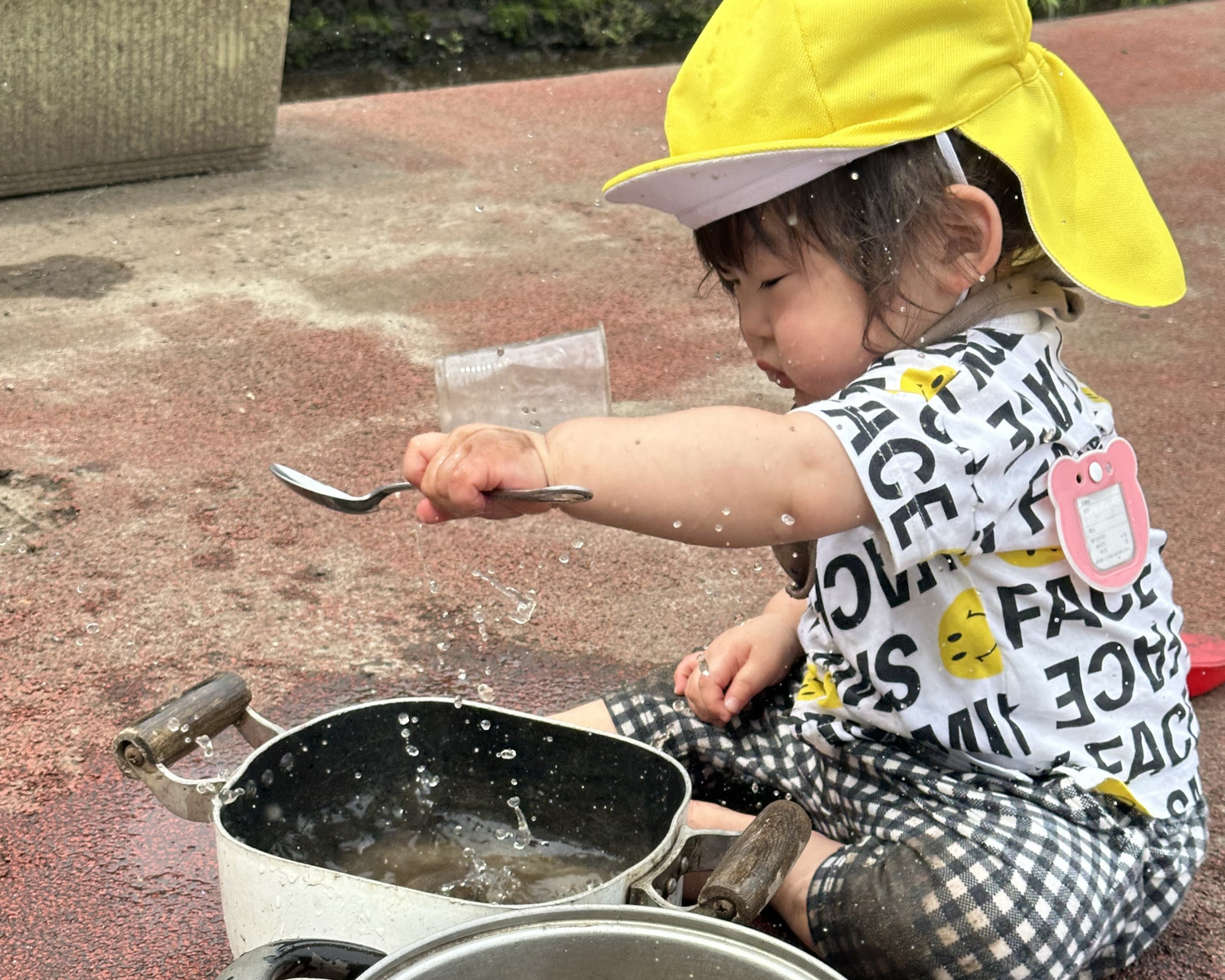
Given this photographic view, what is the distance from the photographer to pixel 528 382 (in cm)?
174

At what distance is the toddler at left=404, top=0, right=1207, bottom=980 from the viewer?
1.43 metres

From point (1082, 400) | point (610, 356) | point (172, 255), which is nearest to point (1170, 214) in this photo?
point (610, 356)

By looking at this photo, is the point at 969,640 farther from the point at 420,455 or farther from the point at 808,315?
the point at 420,455

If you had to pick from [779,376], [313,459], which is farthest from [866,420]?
[313,459]

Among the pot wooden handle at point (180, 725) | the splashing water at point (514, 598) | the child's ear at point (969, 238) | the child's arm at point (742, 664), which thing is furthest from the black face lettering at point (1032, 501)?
the splashing water at point (514, 598)

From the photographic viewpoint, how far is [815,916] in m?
1.66

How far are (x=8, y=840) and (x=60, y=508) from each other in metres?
1.01

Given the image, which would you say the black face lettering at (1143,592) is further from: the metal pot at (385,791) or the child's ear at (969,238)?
the metal pot at (385,791)

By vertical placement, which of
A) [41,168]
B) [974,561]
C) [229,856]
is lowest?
[41,168]

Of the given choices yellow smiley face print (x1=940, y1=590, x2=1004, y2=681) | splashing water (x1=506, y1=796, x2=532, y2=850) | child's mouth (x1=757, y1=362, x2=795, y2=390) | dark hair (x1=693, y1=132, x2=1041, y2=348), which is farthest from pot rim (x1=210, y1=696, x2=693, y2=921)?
dark hair (x1=693, y1=132, x2=1041, y2=348)

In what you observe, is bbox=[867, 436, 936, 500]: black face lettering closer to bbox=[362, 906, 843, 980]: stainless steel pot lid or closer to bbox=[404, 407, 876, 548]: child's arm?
bbox=[404, 407, 876, 548]: child's arm

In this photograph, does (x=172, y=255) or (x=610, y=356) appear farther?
(x=172, y=255)

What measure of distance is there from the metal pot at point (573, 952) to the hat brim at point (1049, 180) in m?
0.76

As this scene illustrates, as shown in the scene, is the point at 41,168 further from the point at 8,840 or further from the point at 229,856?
the point at 229,856
